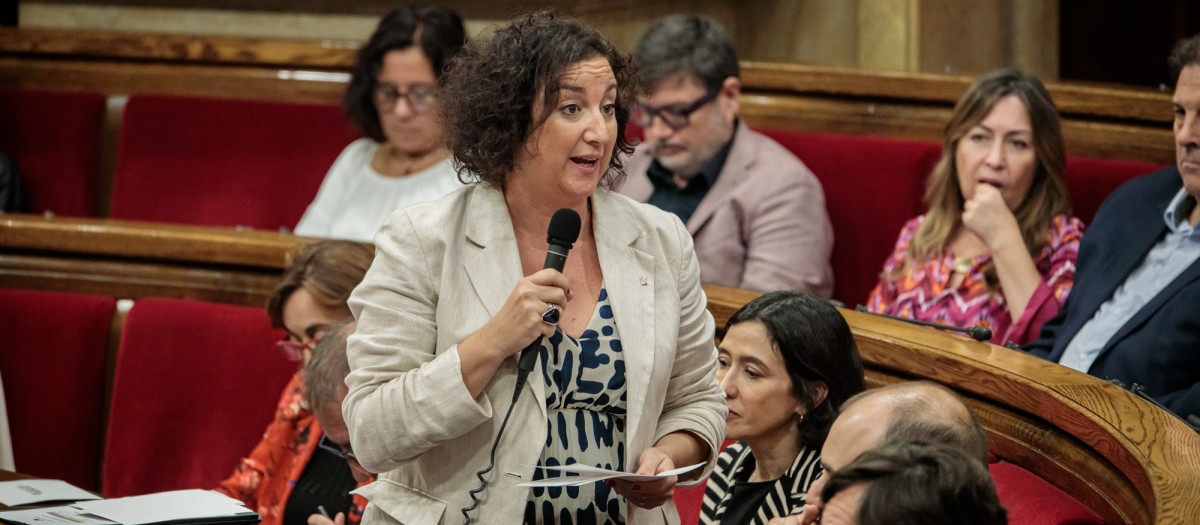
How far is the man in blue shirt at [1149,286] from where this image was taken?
1.45 metres

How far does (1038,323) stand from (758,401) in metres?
0.66

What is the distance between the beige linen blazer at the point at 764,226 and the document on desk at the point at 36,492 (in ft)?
3.53

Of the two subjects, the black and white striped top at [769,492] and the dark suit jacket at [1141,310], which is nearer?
the black and white striped top at [769,492]

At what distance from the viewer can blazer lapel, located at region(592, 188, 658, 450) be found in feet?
3.54

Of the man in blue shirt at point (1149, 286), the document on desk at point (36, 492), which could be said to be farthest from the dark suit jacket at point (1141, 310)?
the document on desk at point (36, 492)

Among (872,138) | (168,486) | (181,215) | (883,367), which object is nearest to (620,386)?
(883,367)

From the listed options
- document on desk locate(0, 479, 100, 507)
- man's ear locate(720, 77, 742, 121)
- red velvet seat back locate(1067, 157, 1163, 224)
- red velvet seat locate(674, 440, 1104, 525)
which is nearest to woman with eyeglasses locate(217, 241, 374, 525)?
document on desk locate(0, 479, 100, 507)

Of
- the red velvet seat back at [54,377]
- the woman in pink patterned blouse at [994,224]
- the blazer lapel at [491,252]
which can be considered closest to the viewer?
the blazer lapel at [491,252]

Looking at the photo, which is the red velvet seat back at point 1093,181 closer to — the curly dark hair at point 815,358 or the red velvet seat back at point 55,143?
the curly dark hair at point 815,358

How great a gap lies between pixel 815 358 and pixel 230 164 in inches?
64.0

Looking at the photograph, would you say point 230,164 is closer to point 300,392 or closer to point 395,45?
point 395,45

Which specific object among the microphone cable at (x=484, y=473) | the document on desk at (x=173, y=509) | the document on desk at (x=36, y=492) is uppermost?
the microphone cable at (x=484, y=473)

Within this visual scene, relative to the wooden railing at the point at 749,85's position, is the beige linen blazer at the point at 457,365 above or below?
below

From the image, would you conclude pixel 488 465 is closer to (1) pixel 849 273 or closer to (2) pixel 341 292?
(2) pixel 341 292
